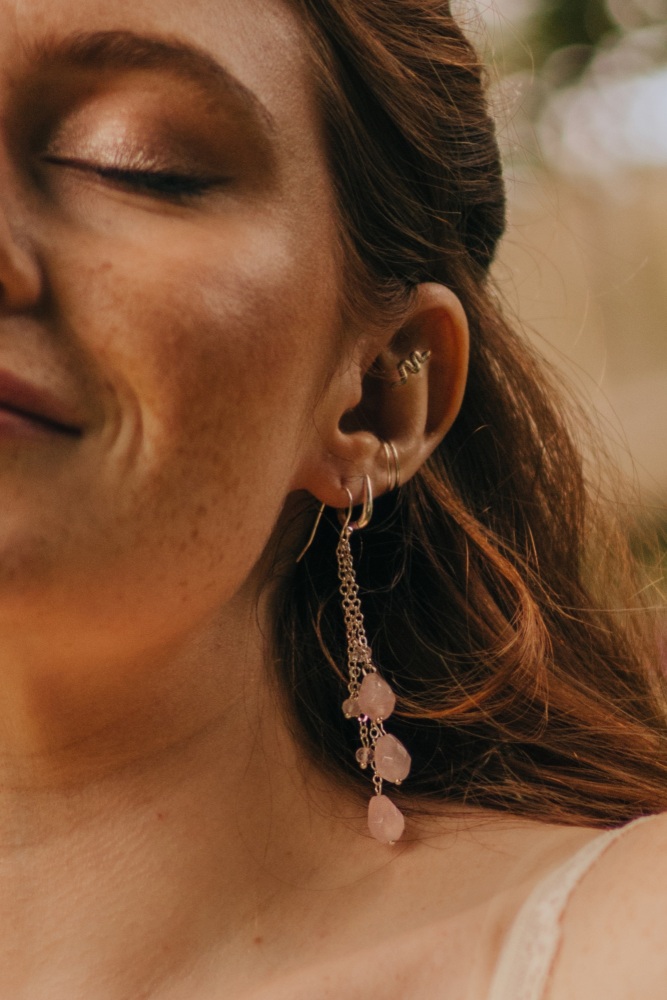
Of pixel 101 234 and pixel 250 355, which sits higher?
pixel 101 234

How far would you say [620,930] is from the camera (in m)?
1.25

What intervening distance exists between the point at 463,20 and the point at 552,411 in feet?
1.99

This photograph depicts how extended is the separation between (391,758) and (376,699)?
0.26 ft

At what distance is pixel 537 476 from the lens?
2.01 meters

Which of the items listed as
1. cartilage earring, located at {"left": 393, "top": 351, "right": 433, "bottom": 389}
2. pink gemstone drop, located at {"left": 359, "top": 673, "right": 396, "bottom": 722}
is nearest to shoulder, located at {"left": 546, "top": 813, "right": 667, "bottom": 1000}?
pink gemstone drop, located at {"left": 359, "top": 673, "right": 396, "bottom": 722}

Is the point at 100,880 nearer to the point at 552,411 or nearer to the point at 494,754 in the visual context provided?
the point at 494,754

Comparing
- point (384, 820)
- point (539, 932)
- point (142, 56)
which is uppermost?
point (142, 56)

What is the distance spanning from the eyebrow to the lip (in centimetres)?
37

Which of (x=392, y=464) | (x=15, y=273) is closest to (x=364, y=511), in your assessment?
(x=392, y=464)

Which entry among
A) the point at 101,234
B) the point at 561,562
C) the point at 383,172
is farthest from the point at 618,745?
the point at 101,234

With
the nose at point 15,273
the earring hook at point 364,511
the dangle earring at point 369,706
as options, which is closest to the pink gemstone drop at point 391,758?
the dangle earring at point 369,706

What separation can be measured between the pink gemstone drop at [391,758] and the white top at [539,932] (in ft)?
1.01

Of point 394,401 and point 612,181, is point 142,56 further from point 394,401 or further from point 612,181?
point 612,181

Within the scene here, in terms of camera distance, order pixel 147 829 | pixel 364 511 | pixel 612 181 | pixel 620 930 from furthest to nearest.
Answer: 1. pixel 612 181
2. pixel 364 511
3. pixel 147 829
4. pixel 620 930
